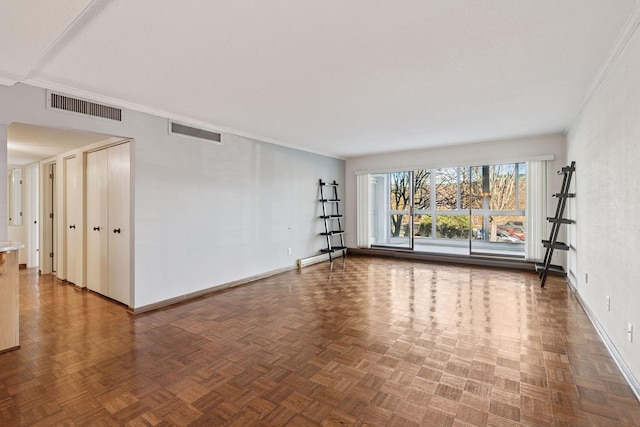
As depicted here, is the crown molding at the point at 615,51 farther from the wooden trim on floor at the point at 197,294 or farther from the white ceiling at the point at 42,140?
the wooden trim on floor at the point at 197,294

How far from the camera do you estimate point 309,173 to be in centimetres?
655

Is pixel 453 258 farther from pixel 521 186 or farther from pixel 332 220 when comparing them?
pixel 332 220

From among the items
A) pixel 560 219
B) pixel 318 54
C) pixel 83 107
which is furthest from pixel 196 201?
pixel 560 219

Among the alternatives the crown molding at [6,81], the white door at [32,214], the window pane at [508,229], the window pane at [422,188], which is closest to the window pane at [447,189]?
the window pane at [422,188]

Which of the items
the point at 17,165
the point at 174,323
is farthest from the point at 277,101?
the point at 17,165

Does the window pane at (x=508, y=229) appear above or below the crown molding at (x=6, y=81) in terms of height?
below

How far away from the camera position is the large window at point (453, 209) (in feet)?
20.4

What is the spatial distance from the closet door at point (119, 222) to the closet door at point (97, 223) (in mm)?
148

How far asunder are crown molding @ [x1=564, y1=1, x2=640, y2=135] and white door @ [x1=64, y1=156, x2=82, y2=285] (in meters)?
6.31

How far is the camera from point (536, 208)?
548 centimetres

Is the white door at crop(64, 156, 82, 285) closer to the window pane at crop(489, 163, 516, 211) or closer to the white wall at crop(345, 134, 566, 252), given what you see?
the white wall at crop(345, 134, 566, 252)

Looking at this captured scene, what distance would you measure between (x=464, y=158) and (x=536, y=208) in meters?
1.54

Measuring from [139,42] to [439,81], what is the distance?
2.54 metres

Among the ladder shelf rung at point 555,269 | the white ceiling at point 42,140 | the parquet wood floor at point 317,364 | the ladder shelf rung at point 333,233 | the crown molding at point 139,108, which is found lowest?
the parquet wood floor at point 317,364
